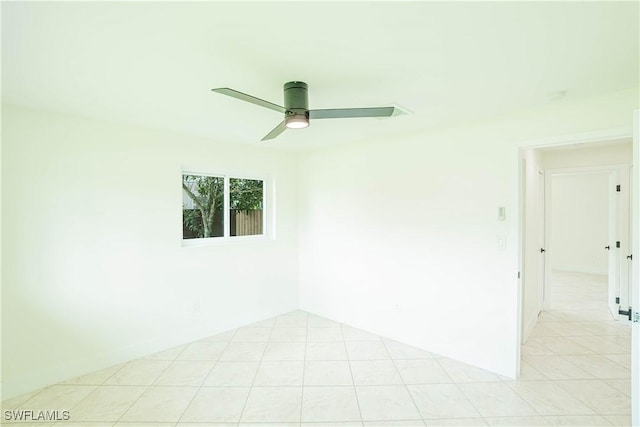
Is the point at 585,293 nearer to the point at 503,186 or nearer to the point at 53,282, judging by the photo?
the point at 503,186

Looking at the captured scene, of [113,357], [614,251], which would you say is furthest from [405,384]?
[614,251]

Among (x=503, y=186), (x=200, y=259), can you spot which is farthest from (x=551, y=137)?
(x=200, y=259)

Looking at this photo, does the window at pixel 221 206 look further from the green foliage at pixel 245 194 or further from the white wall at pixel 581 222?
the white wall at pixel 581 222

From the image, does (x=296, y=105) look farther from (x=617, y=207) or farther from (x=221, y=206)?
(x=617, y=207)

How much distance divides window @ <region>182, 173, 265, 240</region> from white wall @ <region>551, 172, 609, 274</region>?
6326 mm

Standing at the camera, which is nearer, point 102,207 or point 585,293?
point 102,207

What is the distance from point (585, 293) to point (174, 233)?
6.64 metres

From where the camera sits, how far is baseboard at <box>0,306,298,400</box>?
247cm

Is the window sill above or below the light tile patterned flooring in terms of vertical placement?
above

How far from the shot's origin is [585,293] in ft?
17.4

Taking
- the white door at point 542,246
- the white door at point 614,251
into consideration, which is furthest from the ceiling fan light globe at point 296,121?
the white door at point 614,251

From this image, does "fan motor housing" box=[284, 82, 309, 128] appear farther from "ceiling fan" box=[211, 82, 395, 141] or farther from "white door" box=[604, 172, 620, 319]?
"white door" box=[604, 172, 620, 319]

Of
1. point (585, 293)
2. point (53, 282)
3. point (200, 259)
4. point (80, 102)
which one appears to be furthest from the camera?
point (585, 293)

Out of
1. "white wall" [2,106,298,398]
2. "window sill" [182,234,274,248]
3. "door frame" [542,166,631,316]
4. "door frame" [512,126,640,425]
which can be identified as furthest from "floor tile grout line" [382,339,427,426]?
"door frame" [542,166,631,316]
